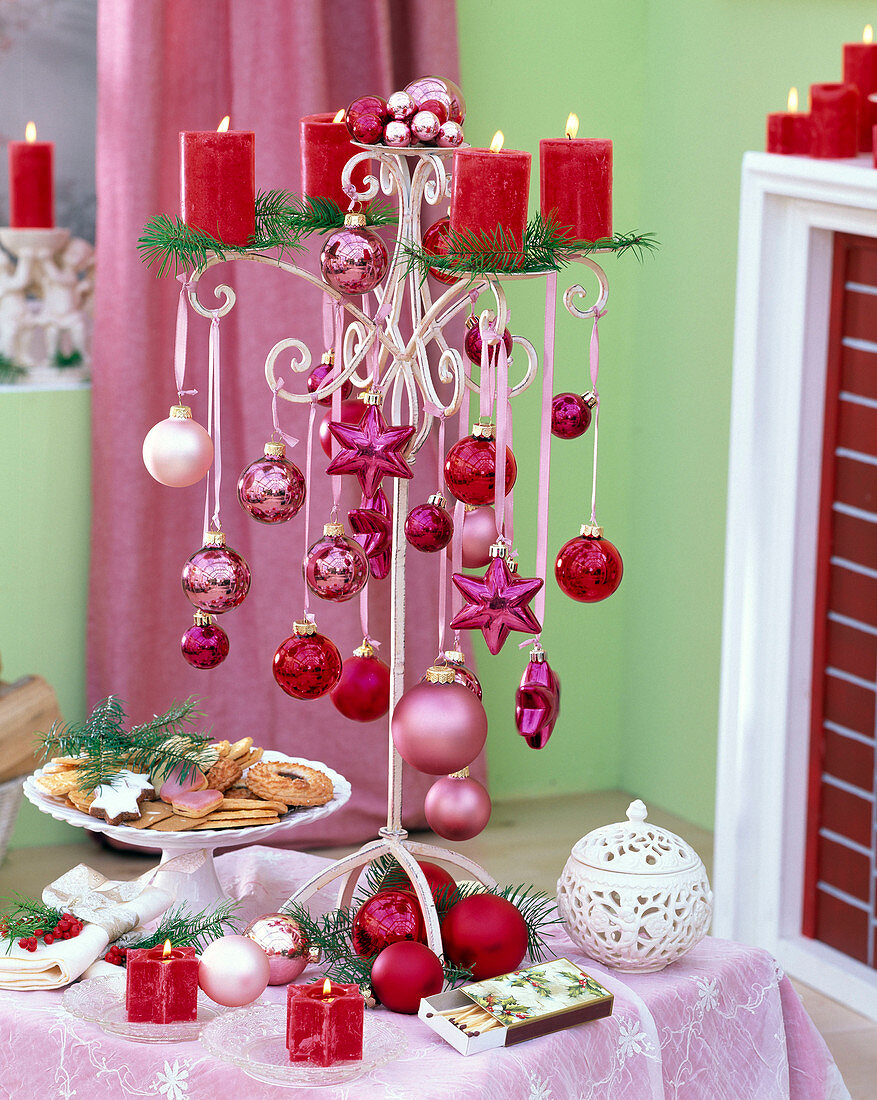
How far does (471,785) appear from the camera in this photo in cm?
155

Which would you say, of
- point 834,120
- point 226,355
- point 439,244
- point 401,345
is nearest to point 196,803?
point 401,345

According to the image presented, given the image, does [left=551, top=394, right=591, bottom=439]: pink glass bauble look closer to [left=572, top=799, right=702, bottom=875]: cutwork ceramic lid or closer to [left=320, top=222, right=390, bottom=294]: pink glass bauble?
[left=320, top=222, right=390, bottom=294]: pink glass bauble

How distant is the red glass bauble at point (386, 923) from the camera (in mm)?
1521

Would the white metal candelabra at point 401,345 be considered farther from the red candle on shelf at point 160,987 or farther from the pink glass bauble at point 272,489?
the red candle on shelf at point 160,987

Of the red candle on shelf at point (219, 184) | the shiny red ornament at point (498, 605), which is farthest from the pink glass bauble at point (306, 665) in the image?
the red candle on shelf at point (219, 184)

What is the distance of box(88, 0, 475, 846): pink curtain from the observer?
3195 millimetres

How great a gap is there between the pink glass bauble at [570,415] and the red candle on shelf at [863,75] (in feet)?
4.35

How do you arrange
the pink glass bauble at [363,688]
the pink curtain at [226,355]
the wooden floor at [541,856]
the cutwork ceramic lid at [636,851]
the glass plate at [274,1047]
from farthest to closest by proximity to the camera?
the pink curtain at [226,355]
the wooden floor at [541,856]
the pink glass bauble at [363,688]
the cutwork ceramic lid at [636,851]
the glass plate at [274,1047]

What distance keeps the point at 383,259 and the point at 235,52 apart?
1941 millimetres

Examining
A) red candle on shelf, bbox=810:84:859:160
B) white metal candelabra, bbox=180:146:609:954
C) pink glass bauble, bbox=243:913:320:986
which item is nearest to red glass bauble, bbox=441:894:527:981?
white metal candelabra, bbox=180:146:609:954

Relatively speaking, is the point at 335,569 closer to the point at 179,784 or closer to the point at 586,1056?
the point at 179,784

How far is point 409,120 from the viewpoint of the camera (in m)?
1.44

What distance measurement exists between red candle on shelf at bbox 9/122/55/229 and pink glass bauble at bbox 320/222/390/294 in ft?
6.53

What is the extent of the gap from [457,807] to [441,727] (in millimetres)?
160
